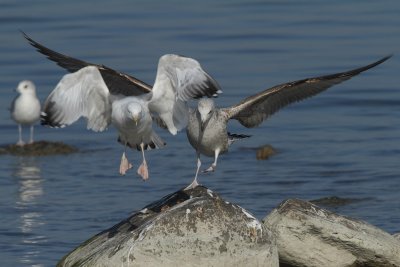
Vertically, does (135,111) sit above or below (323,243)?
above

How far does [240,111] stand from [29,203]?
110 inches

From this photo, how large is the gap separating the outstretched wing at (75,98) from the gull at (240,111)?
102 centimetres

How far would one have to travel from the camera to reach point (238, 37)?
22.2 m

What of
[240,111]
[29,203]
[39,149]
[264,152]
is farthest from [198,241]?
[39,149]

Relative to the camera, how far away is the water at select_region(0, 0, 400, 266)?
42.8ft

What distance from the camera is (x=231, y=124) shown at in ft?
55.1

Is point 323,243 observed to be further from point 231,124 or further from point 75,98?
point 231,124

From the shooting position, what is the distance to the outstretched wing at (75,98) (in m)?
9.97

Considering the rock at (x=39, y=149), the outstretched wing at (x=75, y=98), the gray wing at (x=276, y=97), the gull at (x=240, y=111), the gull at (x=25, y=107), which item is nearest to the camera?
the outstretched wing at (x=75, y=98)

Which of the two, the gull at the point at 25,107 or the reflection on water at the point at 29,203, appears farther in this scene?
the gull at the point at 25,107

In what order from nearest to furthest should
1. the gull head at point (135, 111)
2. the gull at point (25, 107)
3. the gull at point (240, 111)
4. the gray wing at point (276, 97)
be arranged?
the gull head at point (135, 111)
the gull at point (240, 111)
the gray wing at point (276, 97)
the gull at point (25, 107)

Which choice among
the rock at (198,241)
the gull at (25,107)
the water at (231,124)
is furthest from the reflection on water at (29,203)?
the rock at (198,241)

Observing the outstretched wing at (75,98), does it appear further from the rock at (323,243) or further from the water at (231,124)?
the rock at (323,243)

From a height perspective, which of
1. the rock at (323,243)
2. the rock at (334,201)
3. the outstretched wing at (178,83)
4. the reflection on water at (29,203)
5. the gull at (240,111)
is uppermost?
the outstretched wing at (178,83)
